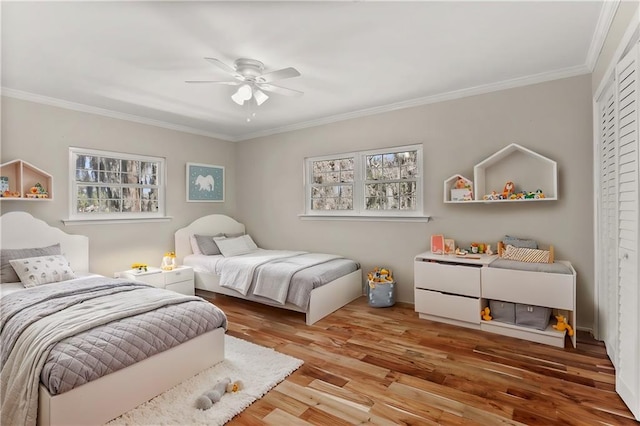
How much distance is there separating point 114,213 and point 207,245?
1.25 m

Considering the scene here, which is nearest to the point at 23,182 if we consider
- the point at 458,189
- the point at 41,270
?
the point at 41,270

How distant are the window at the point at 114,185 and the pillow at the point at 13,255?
514 millimetres

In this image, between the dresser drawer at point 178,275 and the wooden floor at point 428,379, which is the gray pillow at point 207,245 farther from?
the wooden floor at point 428,379

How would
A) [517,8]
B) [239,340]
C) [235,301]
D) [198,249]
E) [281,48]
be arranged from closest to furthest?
[517,8], [281,48], [239,340], [235,301], [198,249]

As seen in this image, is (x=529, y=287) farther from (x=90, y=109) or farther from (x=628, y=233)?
(x=90, y=109)

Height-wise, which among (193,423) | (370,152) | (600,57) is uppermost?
(600,57)

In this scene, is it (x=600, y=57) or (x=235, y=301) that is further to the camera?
(x=235, y=301)

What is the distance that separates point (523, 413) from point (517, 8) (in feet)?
8.31

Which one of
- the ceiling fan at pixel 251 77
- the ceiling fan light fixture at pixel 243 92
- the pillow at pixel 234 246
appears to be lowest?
the pillow at pixel 234 246

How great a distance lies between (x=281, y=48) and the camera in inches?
100

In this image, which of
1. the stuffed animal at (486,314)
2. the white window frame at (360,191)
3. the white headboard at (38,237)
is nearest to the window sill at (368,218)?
the white window frame at (360,191)

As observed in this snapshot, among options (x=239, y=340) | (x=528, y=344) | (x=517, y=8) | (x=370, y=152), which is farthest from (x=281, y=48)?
(x=528, y=344)

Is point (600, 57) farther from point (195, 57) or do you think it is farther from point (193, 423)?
point (193, 423)

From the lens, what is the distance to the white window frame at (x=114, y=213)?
3.81m
